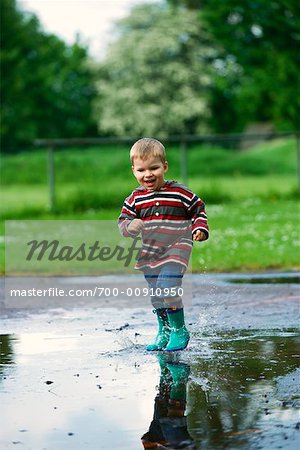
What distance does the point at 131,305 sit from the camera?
973cm

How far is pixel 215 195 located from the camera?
2503 centimetres

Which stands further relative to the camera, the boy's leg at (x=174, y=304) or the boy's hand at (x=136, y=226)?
the boy's leg at (x=174, y=304)

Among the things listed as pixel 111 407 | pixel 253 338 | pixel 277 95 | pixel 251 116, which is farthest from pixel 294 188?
pixel 251 116

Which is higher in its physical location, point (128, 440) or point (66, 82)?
point (66, 82)

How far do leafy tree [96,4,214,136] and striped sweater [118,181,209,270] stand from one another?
194ft

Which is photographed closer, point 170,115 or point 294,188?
point 294,188

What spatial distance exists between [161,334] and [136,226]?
0.81 meters

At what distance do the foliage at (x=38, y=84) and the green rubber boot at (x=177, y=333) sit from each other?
2205 inches

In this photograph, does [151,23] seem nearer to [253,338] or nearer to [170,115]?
[170,115]

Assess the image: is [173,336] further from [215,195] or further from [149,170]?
[215,195]

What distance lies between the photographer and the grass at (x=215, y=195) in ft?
46.4

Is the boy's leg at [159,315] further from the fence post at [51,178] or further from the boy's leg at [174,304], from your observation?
the fence post at [51,178]

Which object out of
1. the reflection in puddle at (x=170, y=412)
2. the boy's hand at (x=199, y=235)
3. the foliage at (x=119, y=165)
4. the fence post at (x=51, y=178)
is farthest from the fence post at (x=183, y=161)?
the reflection in puddle at (x=170, y=412)

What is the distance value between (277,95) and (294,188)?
228 cm
